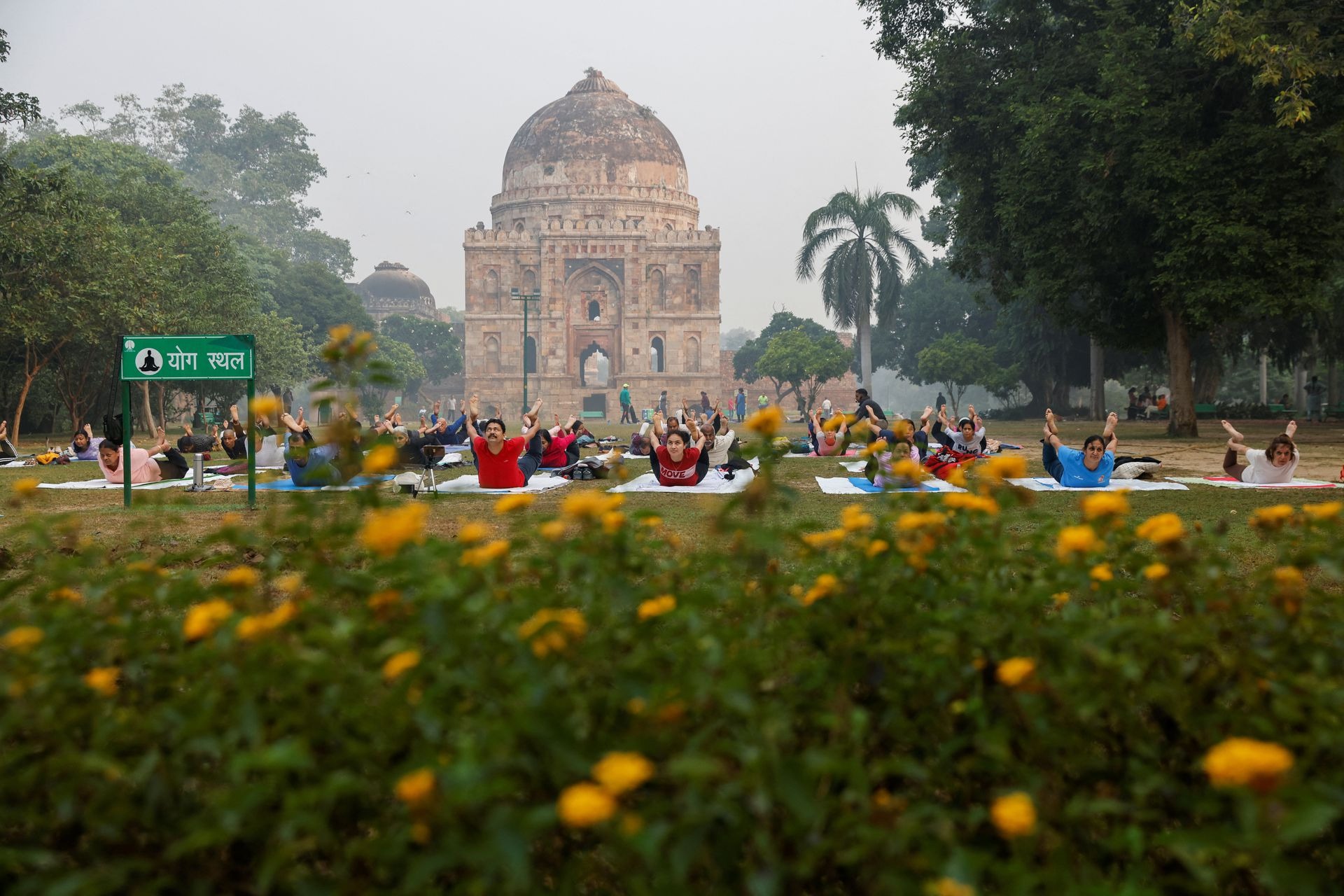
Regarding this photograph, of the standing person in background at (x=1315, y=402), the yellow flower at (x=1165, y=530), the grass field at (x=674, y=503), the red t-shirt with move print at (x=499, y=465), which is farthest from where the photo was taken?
the standing person in background at (x=1315, y=402)

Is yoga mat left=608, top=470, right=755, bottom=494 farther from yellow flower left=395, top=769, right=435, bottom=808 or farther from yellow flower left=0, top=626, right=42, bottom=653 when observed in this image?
yellow flower left=395, top=769, right=435, bottom=808

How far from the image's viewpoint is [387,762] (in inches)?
77.4

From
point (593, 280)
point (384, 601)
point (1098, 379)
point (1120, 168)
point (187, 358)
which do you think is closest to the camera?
point (384, 601)

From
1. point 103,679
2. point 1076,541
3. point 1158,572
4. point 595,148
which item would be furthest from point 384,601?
point 595,148

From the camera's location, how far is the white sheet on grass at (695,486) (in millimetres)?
12164

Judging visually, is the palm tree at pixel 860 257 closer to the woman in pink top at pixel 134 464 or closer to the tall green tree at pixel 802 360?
the tall green tree at pixel 802 360

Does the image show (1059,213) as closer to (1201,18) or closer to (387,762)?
(1201,18)

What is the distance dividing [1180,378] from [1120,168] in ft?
16.3

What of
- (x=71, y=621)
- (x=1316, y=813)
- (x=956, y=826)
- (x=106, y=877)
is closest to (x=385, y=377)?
(x=71, y=621)

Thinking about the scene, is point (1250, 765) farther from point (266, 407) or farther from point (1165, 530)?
point (266, 407)

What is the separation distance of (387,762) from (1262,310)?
64.5 feet

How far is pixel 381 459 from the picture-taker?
238cm

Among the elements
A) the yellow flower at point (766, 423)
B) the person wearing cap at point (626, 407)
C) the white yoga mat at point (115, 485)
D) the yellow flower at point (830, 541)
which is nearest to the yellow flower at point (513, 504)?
the yellow flower at point (766, 423)

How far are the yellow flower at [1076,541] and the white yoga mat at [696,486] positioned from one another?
29.6ft
